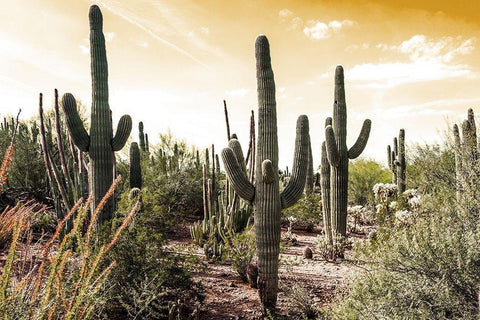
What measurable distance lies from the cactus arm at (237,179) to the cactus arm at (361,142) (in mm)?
4669

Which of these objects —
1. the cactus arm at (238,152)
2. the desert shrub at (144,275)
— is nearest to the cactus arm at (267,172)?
the cactus arm at (238,152)

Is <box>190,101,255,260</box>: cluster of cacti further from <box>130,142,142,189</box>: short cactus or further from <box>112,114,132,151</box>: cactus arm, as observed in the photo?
<box>112,114,132,151</box>: cactus arm

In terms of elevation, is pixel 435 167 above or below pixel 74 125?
below

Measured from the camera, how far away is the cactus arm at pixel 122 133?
8.41m

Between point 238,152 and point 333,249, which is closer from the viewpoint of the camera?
point 238,152

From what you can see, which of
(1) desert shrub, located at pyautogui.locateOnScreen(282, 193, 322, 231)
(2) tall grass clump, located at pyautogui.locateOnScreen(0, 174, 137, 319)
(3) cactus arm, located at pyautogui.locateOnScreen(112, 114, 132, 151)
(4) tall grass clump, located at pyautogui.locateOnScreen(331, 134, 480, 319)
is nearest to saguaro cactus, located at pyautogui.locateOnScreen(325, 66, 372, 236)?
(1) desert shrub, located at pyautogui.locateOnScreen(282, 193, 322, 231)

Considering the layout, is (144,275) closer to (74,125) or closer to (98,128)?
(98,128)

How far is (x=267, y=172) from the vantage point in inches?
223

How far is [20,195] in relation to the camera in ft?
42.5

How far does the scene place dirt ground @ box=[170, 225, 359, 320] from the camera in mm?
5565

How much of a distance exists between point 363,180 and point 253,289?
642 inches

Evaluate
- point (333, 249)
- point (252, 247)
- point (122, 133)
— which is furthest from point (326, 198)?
point (122, 133)

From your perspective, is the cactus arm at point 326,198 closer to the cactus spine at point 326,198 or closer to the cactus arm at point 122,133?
the cactus spine at point 326,198

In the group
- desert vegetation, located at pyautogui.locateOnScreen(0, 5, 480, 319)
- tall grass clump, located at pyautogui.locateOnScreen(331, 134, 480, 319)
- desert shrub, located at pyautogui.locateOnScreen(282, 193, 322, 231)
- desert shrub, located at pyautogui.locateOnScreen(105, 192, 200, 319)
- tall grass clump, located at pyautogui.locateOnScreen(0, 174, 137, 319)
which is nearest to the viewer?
tall grass clump, located at pyautogui.locateOnScreen(0, 174, 137, 319)
